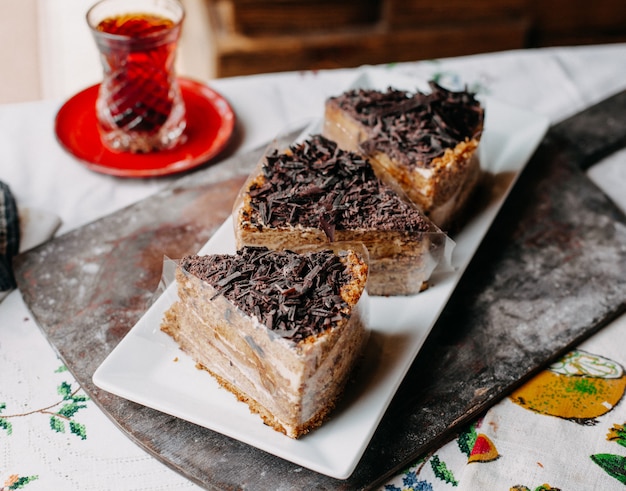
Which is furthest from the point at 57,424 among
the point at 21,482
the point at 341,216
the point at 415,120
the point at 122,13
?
the point at 122,13

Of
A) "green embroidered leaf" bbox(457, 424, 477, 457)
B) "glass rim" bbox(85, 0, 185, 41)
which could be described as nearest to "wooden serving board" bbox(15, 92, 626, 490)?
"green embroidered leaf" bbox(457, 424, 477, 457)

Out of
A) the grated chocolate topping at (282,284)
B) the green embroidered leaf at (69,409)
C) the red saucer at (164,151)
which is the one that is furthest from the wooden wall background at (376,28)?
the green embroidered leaf at (69,409)

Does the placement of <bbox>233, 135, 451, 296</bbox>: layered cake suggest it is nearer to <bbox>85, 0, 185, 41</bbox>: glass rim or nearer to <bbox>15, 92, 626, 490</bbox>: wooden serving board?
<bbox>15, 92, 626, 490</bbox>: wooden serving board

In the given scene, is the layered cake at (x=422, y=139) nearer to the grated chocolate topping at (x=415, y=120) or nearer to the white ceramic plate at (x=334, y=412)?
the grated chocolate topping at (x=415, y=120)

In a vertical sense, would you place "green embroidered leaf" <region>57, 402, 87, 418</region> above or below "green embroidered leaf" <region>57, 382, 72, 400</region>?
above

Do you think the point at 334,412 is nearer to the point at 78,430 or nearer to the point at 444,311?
the point at 444,311

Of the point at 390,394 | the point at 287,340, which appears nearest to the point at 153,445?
the point at 287,340

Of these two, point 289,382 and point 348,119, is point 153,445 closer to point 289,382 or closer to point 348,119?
point 289,382

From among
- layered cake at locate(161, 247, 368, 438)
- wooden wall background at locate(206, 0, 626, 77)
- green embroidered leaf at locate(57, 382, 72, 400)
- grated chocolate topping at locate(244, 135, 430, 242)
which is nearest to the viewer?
layered cake at locate(161, 247, 368, 438)
